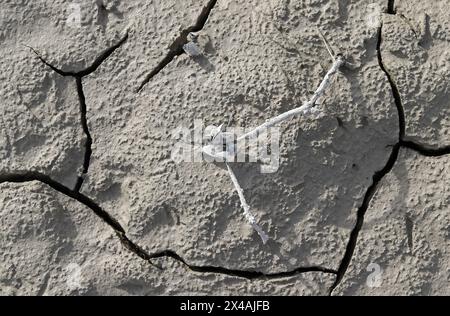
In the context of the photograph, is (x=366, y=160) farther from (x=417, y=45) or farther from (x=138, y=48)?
(x=138, y=48)

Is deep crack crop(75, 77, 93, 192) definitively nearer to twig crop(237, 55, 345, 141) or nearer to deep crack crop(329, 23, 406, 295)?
twig crop(237, 55, 345, 141)

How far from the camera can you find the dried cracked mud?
6.28ft

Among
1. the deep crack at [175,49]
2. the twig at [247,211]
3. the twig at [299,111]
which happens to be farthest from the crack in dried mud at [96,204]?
the twig at [299,111]

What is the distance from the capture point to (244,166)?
191 cm

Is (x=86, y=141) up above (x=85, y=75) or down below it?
below

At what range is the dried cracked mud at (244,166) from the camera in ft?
6.28

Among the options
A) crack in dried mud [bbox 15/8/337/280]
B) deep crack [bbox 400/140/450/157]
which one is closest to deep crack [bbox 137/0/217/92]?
crack in dried mud [bbox 15/8/337/280]

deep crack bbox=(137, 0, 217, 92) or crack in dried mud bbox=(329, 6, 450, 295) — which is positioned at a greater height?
deep crack bbox=(137, 0, 217, 92)

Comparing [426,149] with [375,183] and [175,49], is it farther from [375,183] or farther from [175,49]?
[175,49]

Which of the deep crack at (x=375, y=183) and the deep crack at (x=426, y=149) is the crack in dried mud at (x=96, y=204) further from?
the deep crack at (x=426, y=149)

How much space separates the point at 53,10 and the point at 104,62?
0.24 meters

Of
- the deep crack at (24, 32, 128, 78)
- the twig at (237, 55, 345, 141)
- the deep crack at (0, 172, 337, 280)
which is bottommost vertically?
the deep crack at (0, 172, 337, 280)

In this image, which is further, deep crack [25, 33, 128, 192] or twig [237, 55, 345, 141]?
deep crack [25, 33, 128, 192]

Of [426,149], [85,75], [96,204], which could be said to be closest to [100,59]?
[85,75]
